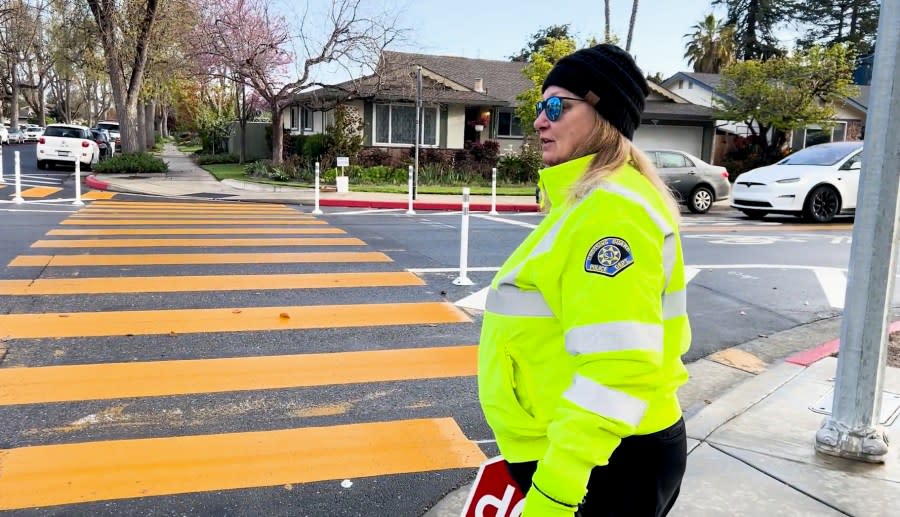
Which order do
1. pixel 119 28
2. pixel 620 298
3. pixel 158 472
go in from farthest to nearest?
pixel 119 28 < pixel 158 472 < pixel 620 298

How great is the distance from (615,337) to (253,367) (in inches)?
162

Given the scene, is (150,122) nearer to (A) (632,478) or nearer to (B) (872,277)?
(B) (872,277)

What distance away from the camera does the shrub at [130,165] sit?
77.2 ft

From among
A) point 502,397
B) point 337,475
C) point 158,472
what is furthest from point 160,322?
point 502,397

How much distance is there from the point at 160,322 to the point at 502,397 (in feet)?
17.0

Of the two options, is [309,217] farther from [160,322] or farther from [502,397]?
[502,397]

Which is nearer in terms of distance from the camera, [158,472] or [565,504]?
[565,504]

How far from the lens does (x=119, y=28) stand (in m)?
24.0

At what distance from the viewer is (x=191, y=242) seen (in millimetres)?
10359

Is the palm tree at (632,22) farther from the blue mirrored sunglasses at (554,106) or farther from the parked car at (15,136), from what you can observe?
the parked car at (15,136)

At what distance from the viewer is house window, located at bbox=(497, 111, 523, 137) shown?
3127 centimetres

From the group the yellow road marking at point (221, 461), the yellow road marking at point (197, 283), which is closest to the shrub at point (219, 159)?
the yellow road marking at point (197, 283)

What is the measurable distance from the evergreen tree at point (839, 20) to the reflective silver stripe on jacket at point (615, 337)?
6444 cm

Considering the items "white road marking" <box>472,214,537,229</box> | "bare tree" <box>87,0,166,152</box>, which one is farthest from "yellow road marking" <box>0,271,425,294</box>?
"bare tree" <box>87,0,166,152</box>
